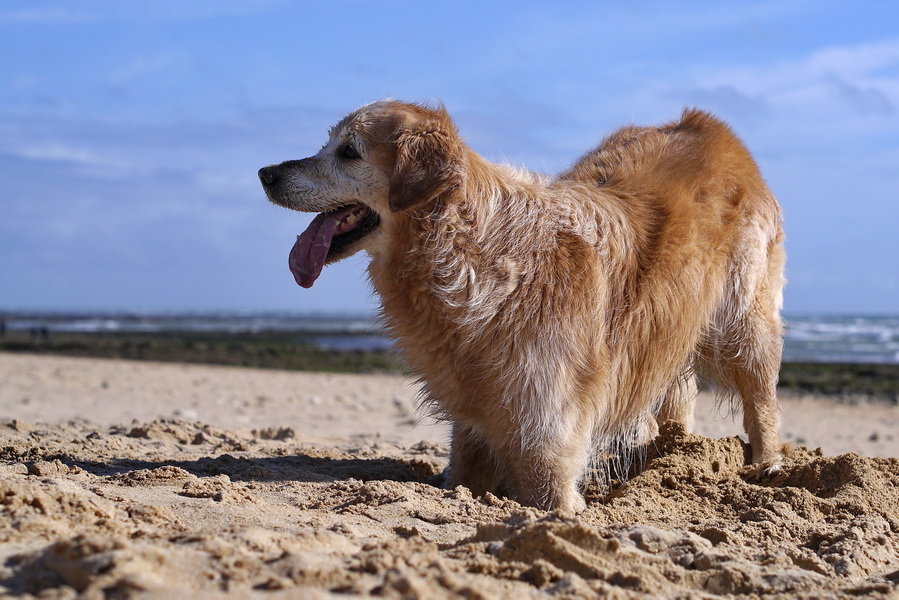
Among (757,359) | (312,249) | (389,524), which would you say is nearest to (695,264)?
(757,359)

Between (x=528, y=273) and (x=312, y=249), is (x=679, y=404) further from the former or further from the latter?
(x=312, y=249)

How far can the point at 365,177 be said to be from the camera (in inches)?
177

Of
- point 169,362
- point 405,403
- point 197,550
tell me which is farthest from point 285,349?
point 197,550

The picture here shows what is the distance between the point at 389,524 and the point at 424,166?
5.91 feet

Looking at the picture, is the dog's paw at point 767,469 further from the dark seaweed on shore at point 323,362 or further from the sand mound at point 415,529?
the dark seaweed on shore at point 323,362

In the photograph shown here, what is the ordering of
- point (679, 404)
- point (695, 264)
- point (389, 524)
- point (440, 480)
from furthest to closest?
1. point (679, 404)
2. point (440, 480)
3. point (695, 264)
4. point (389, 524)

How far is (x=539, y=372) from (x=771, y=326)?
1895 mm

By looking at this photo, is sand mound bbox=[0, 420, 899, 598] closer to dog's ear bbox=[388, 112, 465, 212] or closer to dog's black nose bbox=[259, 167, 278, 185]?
dog's ear bbox=[388, 112, 465, 212]

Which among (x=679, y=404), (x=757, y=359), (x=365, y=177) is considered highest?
(x=365, y=177)

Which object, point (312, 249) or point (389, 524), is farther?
point (312, 249)

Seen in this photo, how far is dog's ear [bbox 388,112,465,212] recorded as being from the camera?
4238 millimetres

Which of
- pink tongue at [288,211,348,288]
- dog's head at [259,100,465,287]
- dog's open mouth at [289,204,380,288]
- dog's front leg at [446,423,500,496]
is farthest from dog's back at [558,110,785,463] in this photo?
pink tongue at [288,211,348,288]

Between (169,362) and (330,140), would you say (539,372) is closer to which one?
(330,140)

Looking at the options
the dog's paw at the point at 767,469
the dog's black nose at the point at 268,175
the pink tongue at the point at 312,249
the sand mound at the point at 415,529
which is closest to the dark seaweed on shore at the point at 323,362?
the dog's paw at the point at 767,469
